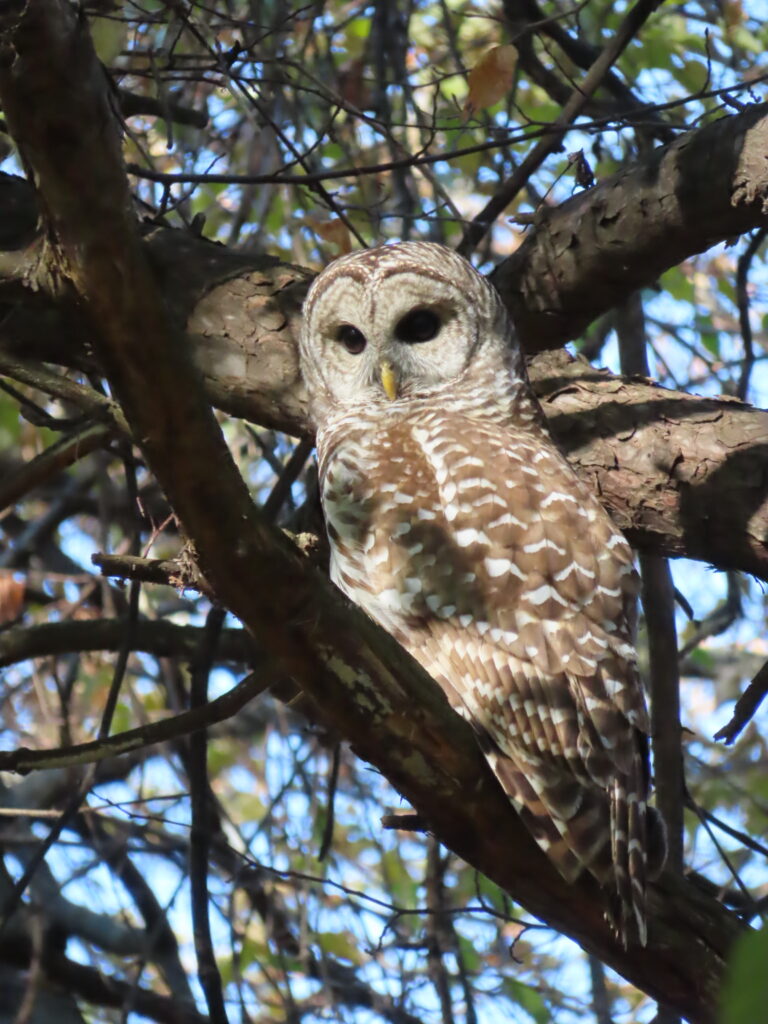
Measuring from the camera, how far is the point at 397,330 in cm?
311

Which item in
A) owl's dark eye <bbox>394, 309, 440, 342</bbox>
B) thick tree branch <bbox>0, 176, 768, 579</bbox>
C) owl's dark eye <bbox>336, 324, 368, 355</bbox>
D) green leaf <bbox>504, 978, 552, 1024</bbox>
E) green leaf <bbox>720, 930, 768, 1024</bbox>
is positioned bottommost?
green leaf <bbox>720, 930, 768, 1024</bbox>

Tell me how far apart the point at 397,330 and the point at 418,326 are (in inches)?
2.9

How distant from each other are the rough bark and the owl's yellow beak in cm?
119

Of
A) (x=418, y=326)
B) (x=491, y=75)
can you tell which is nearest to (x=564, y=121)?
(x=491, y=75)

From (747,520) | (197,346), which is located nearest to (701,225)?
(747,520)

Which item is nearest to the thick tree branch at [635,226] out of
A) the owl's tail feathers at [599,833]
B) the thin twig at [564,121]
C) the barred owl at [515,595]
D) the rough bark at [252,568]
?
the thin twig at [564,121]

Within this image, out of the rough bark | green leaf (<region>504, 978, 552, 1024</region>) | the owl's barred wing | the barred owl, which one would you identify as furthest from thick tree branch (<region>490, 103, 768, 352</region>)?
green leaf (<region>504, 978, 552, 1024</region>)

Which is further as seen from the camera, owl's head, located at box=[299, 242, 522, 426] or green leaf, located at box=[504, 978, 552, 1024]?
green leaf, located at box=[504, 978, 552, 1024]

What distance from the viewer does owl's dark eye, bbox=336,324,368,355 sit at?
3.09 m

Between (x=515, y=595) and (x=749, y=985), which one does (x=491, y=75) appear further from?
(x=749, y=985)

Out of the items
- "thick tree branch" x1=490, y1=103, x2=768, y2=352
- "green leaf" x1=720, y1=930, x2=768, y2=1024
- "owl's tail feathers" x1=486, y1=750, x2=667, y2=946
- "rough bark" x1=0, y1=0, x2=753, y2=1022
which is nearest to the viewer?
"green leaf" x1=720, y1=930, x2=768, y2=1024

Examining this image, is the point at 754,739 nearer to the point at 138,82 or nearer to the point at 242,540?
the point at 138,82

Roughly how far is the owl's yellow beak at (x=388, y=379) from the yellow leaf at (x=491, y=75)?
72 cm

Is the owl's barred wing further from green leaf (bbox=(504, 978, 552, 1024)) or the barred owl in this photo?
green leaf (bbox=(504, 978, 552, 1024))
